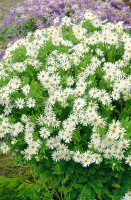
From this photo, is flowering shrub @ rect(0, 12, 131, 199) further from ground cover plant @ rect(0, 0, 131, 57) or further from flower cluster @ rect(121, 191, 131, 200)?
ground cover plant @ rect(0, 0, 131, 57)

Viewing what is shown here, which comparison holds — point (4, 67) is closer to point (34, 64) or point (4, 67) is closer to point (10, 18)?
point (34, 64)

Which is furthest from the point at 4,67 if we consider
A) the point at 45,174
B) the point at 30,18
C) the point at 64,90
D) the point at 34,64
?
the point at 30,18

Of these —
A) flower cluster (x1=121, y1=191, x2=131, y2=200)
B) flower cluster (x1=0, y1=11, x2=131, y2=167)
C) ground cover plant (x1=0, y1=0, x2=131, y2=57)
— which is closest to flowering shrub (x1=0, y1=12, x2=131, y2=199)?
flower cluster (x1=0, y1=11, x2=131, y2=167)

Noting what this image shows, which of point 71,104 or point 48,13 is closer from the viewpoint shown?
point 71,104

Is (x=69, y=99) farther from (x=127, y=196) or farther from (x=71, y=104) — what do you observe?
(x=127, y=196)

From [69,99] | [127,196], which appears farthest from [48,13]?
[127,196]
